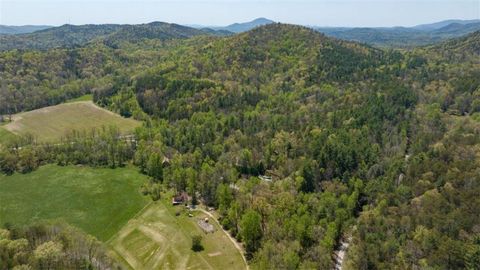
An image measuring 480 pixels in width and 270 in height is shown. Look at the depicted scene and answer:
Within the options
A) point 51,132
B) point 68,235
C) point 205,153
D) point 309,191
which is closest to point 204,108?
point 205,153

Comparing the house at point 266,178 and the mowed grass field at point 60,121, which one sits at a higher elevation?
the mowed grass field at point 60,121

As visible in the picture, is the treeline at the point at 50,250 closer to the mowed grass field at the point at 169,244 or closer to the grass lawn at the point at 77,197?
the mowed grass field at the point at 169,244

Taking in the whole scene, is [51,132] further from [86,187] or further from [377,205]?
[377,205]

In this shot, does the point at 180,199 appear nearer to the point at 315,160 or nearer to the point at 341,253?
the point at 315,160

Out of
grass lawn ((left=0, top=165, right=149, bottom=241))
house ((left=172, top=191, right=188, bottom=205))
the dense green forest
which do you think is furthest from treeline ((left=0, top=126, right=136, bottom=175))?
house ((left=172, top=191, right=188, bottom=205))

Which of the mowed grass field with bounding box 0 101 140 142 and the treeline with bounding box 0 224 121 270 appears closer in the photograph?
the treeline with bounding box 0 224 121 270

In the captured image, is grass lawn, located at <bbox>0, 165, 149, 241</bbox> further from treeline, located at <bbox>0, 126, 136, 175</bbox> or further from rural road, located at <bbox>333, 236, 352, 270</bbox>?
rural road, located at <bbox>333, 236, 352, 270</bbox>

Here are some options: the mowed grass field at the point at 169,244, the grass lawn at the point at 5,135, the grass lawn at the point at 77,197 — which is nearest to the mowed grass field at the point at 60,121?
the grass lawn at the point at 5,135
